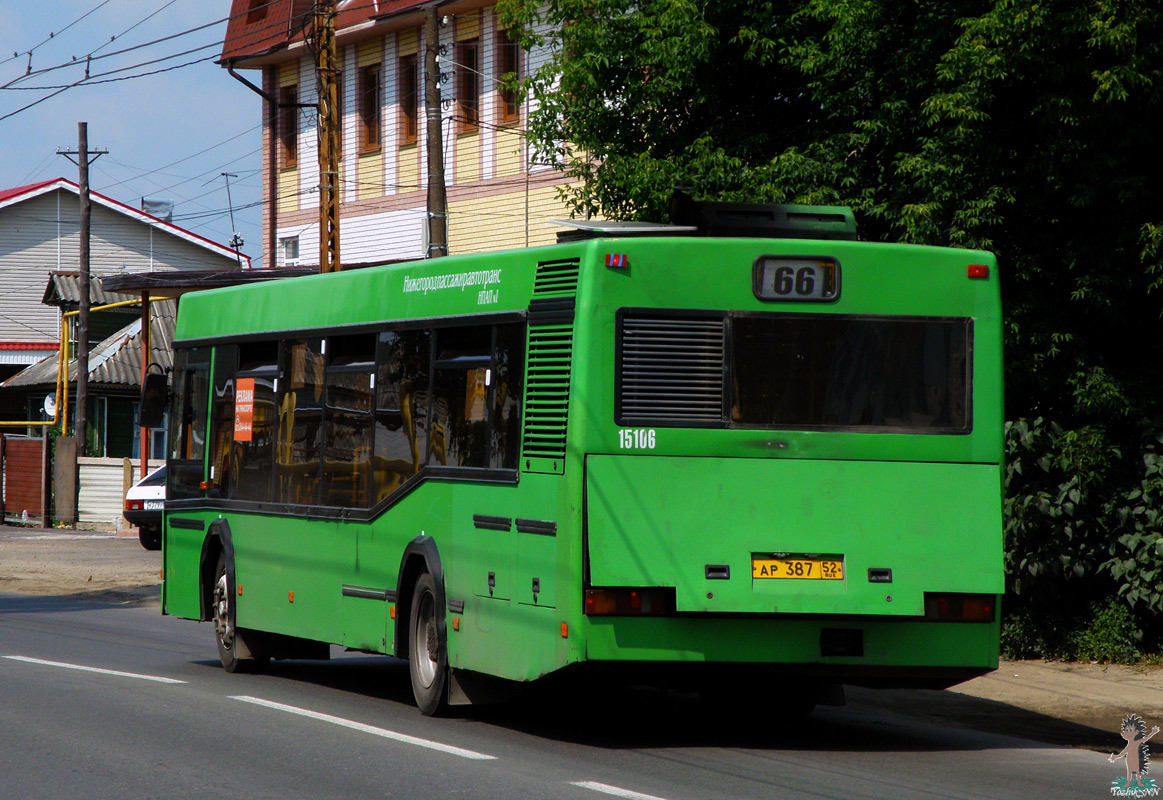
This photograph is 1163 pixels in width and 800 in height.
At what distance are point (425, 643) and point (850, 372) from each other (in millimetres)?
3351

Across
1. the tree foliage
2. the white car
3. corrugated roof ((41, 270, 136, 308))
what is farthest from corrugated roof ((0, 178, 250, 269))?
the tree foliage

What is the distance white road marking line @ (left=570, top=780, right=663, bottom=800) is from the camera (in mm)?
7934

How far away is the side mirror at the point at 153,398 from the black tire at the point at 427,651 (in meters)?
4.80

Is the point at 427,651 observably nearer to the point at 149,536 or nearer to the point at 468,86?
the point at 149,536

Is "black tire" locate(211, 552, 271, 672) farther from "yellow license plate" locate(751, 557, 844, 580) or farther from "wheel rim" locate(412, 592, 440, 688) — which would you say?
"yellow license plate" locate(751, 557, 844, 580)

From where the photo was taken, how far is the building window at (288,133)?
133 feet

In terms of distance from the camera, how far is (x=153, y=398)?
15.2 m

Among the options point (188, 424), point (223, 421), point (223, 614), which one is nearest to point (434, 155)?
point (188, 424)

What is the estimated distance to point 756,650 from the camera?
30.9 feet

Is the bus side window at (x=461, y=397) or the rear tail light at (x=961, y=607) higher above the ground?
the bus side window at (x=461, y=397)

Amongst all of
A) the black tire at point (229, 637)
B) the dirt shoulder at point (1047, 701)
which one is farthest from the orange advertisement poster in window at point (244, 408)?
the dirt shoulder at point (1047, 701)

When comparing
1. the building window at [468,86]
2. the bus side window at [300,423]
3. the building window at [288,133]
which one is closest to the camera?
the bus side window at [300,423]

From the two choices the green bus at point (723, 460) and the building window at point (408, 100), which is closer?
the green bus at point (723, 460)

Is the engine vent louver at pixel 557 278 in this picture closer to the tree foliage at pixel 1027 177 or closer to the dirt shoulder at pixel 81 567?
the tree foliage at pixel 1027 177
